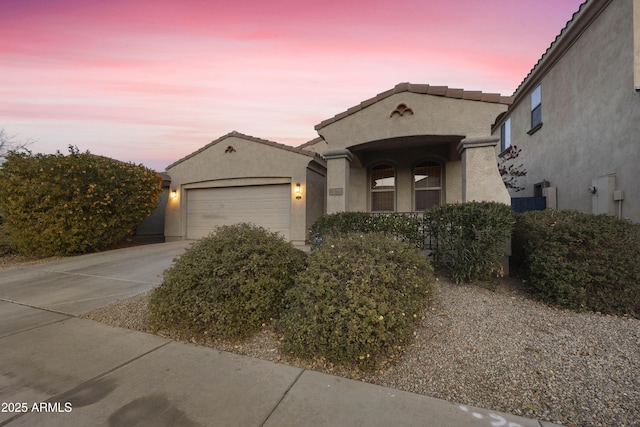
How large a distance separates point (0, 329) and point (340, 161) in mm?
6394

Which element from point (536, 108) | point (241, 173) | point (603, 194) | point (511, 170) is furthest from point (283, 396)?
point (536, 108)

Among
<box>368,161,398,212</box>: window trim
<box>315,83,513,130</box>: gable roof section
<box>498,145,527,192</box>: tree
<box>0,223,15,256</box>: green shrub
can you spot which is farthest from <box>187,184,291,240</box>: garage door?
<box>498,145,527,192</box>: tree

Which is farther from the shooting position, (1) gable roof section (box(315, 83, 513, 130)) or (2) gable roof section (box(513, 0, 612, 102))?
(2) gable roof section (box(513, 0, 612, 102))

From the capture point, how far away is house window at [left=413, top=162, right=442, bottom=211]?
869 cm

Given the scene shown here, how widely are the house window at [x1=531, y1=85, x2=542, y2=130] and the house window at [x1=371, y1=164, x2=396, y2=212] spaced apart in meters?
6.00

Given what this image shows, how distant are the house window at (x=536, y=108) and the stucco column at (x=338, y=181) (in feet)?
26.9

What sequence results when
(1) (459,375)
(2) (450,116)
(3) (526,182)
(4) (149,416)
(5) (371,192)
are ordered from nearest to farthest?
(4) (149,416)
(1) (459,375)
(2) (450,116)
(5) (371,192)
(3) (526,182)

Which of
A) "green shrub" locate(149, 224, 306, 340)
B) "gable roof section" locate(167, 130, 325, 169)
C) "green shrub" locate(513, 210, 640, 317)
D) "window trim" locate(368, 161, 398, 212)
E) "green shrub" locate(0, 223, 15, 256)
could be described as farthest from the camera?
"gable roof section" locate(167, 130, 325, 169)

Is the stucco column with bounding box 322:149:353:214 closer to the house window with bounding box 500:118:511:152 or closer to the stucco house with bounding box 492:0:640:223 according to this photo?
the stucco house with bounding box 492:0:640:223

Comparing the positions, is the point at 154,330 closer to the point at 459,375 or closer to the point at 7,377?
the point at 7,377

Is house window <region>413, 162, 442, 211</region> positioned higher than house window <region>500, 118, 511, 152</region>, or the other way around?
house window <region>500, 118, 511, 152</region>

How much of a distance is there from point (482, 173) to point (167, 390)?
6.24 meters

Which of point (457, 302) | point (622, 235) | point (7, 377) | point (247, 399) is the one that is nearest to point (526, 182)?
point (622, 235)

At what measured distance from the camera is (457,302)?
4.01 metres
